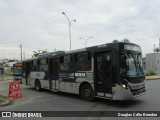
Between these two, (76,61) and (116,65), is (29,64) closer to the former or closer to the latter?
(76,61)

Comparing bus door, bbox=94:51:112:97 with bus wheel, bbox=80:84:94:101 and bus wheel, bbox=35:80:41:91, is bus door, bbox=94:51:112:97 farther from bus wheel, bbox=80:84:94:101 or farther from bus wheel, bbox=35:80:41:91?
bus wheel, bbox=35:80:41:91

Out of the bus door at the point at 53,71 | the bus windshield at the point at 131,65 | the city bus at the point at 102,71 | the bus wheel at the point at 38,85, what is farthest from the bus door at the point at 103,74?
the bus wheel at the point at 38,85

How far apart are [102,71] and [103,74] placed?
170mm

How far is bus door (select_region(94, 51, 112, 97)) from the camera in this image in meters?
10.3

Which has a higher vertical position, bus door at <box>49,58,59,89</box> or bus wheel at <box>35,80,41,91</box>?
bus door at <box>49,58,59,89</box>

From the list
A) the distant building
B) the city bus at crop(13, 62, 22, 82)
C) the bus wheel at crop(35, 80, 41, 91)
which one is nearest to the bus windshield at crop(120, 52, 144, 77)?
the bus wheel at crop(35, 80, 41, 91)

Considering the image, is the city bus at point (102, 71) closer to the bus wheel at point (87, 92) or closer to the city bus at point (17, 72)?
the bus wheel at point (87, 92)

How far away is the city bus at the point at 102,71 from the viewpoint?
384 inches

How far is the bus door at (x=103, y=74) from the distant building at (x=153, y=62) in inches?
1266

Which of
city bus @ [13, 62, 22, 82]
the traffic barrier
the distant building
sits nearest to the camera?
the traffic barrier

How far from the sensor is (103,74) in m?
10.6

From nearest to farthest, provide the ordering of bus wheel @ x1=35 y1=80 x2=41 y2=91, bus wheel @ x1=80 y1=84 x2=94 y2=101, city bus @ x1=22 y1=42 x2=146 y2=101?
city bus @ x1=22 y1=42 x2=146 y2=101
bus wheel @ x1=80 y1=84 x2=94 y2=101
bus wheel @ x1=35 y1=80 x2=41 y2=91

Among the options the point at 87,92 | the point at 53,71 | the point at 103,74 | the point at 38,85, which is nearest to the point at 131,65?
the point at 103,74

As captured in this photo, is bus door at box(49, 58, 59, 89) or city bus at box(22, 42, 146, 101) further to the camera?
bus door at box(49, 58, 59, 89)
